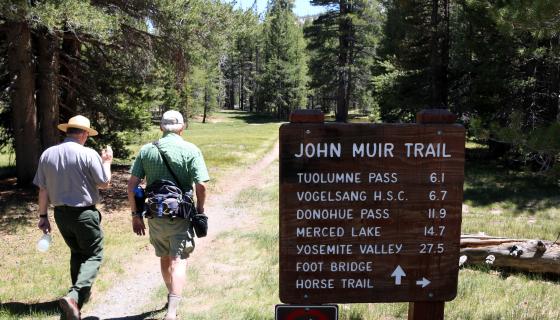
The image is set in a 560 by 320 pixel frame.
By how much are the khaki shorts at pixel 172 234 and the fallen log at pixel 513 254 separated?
4062mm

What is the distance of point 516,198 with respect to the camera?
13195 mm

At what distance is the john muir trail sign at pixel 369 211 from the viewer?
3027 millimetres

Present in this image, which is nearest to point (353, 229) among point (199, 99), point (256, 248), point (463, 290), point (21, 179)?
point (463, 290)

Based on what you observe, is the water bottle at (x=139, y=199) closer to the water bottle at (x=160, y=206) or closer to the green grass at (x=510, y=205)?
the water bottle at (x=160, y=206)

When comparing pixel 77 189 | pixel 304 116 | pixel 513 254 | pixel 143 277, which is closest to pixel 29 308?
pixel 77 189

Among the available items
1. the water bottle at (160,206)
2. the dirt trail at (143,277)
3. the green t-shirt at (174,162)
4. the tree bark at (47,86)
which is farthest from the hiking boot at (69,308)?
the tree bark at (47,86)

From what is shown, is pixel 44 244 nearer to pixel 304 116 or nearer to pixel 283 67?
pixel 304 116

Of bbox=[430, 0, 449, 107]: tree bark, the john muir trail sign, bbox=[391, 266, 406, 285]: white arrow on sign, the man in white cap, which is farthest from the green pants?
bbox=[430, 0, 449, 107]: tree bark

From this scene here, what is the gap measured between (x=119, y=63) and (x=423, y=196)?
11513mm

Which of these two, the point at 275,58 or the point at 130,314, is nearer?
the point at 130,314

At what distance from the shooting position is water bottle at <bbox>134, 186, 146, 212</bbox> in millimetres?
4926

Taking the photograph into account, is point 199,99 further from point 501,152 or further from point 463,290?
point 463,290

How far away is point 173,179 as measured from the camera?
485 centimetres

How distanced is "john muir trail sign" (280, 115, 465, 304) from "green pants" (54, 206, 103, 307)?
2.69 m
